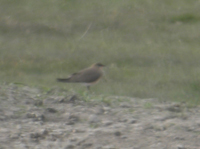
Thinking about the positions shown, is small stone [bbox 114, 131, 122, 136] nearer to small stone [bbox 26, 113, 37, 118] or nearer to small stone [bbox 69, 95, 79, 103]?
small stone [bbox 26, 113, 37, 118]

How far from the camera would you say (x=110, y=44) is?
9922 mm

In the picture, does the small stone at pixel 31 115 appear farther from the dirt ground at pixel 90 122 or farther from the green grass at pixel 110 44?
the green grass at pixel 110 44

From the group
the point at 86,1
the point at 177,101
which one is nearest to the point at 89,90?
the point at 177,101

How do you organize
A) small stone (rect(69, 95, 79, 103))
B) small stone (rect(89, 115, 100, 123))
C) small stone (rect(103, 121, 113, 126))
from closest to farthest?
small stone (rect(103, 121, 113, 126))
small stone (rect(89, 115, 100, 123))
small stone (rect(69, 95, 79, 103))

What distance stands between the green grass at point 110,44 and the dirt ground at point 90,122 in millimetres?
1187

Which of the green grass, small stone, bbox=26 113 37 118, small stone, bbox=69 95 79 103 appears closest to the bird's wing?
the green grass

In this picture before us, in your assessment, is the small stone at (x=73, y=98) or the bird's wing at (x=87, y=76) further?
the bird's wing at (x=87, y=76)

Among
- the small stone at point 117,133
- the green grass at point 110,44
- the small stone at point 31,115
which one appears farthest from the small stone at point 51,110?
the green grass at point 110,44

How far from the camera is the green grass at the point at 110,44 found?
332 inches

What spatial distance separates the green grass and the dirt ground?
1187mm

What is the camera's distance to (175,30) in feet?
33.9

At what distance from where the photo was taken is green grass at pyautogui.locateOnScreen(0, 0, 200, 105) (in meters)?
8.45

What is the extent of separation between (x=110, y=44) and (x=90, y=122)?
448 centimetres

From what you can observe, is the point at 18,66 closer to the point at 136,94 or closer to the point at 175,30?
the point at 136,94
